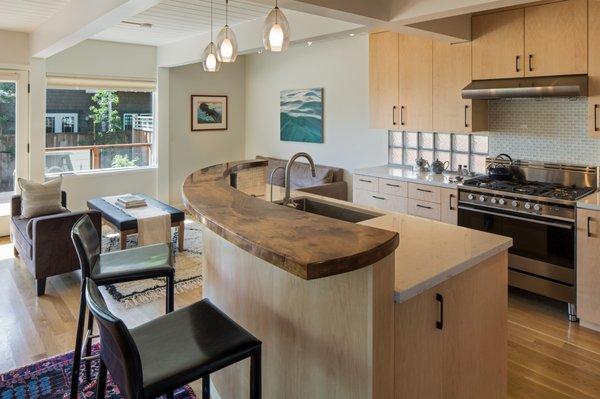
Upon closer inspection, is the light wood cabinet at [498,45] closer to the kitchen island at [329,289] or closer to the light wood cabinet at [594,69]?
the light wood cabinet at [594,69]

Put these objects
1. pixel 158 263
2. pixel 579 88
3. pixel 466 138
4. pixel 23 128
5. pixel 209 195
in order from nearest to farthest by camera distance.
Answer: pixel 209 195
pixel 158 263
pixel 579 88
pixel 466 138
pixel 23 128

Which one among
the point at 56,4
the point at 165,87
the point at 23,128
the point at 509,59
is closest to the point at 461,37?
the point at 509,59

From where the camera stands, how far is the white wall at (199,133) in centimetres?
731

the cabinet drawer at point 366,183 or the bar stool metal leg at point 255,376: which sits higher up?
the cabinet drawer at point 366,183

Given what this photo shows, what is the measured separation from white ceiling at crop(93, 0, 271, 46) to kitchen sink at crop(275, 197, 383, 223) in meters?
1.72

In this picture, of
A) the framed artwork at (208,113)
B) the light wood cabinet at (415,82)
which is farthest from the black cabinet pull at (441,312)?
the framed artwork at (208,113)

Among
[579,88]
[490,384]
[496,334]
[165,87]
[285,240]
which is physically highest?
[165,87]

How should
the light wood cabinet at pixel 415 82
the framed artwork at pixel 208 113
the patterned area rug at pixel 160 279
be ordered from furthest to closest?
the framed artwork at pixel 208 113 < the light wood cabinet at pixel 415 82 < the patterned area rug at pixel 160 279

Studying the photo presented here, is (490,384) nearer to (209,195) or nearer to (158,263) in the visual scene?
(209,195)

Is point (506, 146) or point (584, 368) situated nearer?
point (584, 368)

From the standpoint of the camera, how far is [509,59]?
3.87m

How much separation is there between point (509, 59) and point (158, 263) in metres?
3.29

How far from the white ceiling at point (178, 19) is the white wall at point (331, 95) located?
1533 mm

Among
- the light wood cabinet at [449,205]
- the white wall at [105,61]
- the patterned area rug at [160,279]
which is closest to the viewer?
the patterned area rug at [160,279]
